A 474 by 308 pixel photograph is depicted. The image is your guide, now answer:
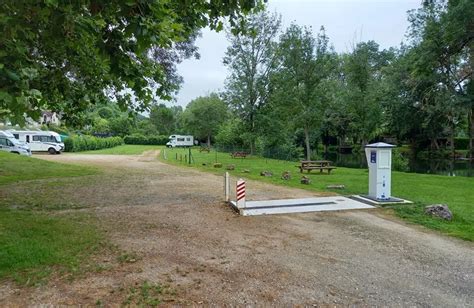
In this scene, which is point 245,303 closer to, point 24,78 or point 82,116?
point 24,78

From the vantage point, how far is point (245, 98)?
31.2 metres

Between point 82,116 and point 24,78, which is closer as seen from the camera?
point 24,78

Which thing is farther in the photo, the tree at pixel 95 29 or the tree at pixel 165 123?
the tree at pixel 165 123

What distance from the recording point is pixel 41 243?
5215mm

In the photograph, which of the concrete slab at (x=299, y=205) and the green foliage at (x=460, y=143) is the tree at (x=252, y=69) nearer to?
the concrete slab at (x=299, y=205)

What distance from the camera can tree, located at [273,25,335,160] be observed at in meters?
20.7

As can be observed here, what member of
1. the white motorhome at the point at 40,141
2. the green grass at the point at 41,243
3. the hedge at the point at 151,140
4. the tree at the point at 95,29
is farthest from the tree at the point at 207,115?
the tree at the point at 95,29

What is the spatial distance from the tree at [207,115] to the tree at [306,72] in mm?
26583

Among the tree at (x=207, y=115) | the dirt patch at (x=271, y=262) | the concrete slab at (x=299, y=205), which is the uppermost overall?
the tree at (x=207, y=115)

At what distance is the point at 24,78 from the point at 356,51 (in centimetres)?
3633

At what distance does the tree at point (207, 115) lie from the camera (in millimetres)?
48281

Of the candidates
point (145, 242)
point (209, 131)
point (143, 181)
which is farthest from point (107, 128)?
point (145, 242)

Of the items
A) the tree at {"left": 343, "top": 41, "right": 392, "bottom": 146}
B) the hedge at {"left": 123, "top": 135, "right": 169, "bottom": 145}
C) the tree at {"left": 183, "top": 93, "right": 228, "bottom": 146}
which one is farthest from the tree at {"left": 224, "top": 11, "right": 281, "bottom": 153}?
the hedge at {"left": 123, "top": 135, "right": 169, "bottom": 145}

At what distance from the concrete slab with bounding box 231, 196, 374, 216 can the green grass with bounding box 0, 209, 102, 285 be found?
3.50 meters
